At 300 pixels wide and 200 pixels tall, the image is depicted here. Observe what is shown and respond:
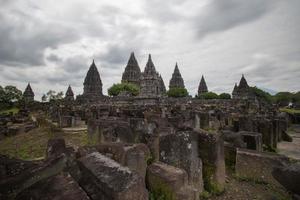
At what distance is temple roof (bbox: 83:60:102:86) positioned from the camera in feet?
231

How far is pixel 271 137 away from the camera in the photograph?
853cm

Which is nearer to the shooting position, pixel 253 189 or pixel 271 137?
pixel 253 189

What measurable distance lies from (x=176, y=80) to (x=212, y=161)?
7732cm

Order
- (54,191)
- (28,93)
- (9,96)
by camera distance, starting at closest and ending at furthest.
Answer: (54,191) < (9,96) < (28,93)

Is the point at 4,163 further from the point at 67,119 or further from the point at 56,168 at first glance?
the point at 67,119

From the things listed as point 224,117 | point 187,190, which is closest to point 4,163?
point 187,190

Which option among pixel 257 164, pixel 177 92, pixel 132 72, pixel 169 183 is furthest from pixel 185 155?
pixel 132 72

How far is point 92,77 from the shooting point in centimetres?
7056

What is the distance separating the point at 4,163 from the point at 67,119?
493 inches

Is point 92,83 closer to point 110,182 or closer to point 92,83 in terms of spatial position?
point 92,83

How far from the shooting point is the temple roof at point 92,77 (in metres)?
70.4

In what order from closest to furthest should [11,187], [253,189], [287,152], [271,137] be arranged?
1. [11,187]
2. [253,189]
3. [287,152]
4. [271,137]

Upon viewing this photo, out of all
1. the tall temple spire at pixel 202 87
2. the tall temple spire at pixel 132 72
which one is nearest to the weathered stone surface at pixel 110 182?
the tall temple spire at pixel 132 72

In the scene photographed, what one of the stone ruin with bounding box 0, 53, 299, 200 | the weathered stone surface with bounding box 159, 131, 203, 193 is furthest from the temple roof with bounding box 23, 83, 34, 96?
the weathered stone surface with bounding box 159, 131, 203, 193
